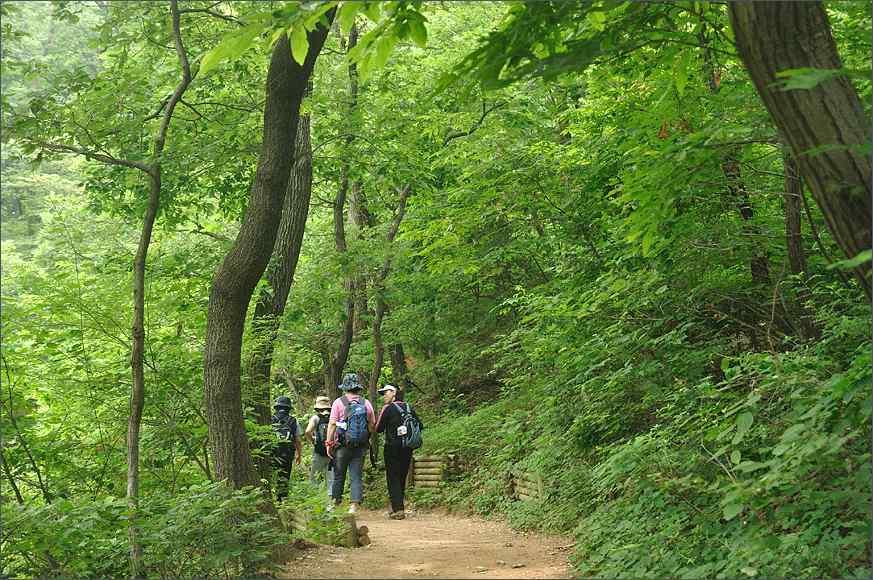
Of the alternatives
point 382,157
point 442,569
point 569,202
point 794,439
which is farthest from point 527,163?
point 794,439

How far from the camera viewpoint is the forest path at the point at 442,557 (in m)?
6.85

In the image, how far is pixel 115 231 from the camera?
13.5 metres

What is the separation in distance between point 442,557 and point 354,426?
2.80 metres

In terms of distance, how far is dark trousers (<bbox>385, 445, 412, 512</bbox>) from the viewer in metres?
11.5

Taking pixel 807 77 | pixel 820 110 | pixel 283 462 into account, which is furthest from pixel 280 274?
pixel 807 77

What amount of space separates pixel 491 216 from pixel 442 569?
659cm

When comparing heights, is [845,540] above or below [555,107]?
below

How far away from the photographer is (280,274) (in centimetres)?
1050

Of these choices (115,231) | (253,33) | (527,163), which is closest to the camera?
(253,33)

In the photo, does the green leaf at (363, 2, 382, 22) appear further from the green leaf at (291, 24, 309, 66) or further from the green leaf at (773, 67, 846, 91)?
the green leaf at (773, 67, 846, 91)

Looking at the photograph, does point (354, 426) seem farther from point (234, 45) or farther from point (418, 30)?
point (234, 45)

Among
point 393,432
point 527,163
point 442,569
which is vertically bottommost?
point 442,569

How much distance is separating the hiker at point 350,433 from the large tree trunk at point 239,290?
2567 mm

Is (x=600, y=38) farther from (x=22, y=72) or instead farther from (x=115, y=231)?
(x=115, y=231)
